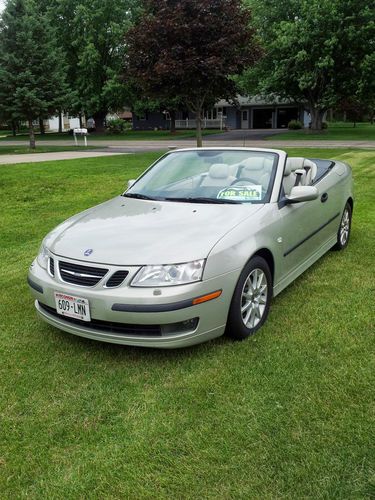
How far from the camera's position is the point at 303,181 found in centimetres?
491

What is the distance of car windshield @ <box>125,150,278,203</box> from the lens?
4.17 m

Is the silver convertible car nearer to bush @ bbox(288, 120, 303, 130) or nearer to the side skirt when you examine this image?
the side skirt

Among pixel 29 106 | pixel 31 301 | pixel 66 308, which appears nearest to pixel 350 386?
pixel 66 308

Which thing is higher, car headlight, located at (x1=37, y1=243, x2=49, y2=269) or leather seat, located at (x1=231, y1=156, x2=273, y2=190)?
leather seat, located at (x1=231, y1=156, x2=273, y2=190)

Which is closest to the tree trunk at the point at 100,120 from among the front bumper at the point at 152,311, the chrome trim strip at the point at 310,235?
the chrome trim strip at the point at 310,235

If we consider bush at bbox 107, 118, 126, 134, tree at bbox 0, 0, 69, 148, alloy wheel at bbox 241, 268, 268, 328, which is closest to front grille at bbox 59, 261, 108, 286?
alloy wheel at bbox 241, 268, 268, 328

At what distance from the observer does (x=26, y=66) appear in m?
24.0

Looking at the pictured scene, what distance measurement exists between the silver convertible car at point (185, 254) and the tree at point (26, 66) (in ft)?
70.2

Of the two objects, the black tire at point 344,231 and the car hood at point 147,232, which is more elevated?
the car hood at point 147,232

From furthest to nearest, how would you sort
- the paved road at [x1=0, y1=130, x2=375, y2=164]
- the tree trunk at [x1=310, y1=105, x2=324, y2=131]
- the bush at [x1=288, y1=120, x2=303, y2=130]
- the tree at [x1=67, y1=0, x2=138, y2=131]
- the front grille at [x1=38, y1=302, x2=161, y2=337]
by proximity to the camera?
1. the bush at [x1=288, y1=120, x2=303, y2=130]
2. the tree at [x1=67, y1=0, x2=138, y2=131]
3. the tree trunk at [x1=310, y1=105, x2=324, y2=131]
4. the paved road at [x1=0, y1=130, x2=375, y2=164]
5. the front grille at [x1=38, y1=302, x2=161, y2=337]

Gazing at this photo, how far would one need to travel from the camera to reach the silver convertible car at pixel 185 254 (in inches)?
123

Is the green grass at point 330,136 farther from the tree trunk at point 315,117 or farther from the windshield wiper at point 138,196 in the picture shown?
the windshield wiper at point 138,196

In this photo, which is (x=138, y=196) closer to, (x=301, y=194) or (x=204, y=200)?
(x=204, y=200)

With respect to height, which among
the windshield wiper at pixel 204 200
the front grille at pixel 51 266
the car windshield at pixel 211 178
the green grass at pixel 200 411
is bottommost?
the green grass at pixel 200 411
